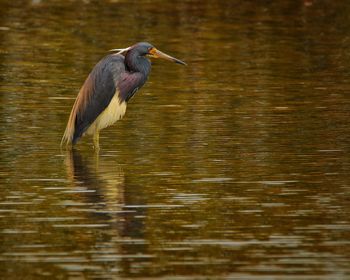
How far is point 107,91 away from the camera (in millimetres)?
15992

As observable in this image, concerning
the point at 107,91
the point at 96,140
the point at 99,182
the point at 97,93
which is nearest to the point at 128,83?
the point at 107,91

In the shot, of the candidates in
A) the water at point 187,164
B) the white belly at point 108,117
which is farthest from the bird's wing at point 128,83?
the water at point 187,164

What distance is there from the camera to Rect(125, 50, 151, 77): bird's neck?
1609 cm

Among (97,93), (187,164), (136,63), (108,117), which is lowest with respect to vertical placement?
(187,164)

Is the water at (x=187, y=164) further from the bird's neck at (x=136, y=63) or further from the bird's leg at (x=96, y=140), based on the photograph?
the bird's neck at (x=136, y=63)

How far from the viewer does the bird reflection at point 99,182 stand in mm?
12406

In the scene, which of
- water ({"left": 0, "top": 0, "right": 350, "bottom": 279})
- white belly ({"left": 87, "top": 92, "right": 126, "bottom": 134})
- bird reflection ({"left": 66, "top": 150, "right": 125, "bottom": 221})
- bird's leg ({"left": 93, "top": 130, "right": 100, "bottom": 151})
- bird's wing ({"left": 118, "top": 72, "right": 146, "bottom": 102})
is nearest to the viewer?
water ({"left": 0, "top": 0, "right": 350, "bottom": 279})

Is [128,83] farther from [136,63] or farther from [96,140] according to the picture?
[96,140]

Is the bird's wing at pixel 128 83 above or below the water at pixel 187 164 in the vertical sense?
above

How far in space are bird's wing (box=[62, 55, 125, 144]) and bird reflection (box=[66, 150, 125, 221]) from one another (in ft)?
1.64

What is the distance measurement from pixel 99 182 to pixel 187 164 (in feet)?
3.65

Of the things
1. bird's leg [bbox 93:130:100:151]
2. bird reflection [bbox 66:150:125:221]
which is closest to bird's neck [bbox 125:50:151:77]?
bird's leg [bbox 93:130:100:151]

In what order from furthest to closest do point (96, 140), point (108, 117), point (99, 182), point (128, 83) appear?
point (128, 83), point (108, 117), point (96, 140), point (99, 182)

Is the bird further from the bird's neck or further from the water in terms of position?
the water
